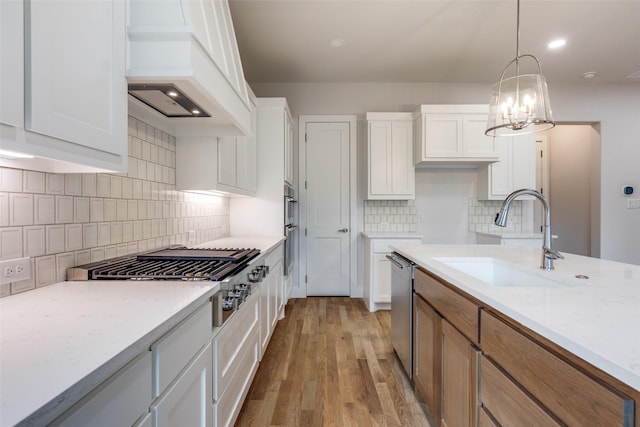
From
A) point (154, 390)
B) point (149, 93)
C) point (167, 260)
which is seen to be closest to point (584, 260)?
point (154, 390)

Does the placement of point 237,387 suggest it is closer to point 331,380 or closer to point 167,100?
point 331,380

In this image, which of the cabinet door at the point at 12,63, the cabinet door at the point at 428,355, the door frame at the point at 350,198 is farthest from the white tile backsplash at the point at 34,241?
the door frame at the point at 350,198

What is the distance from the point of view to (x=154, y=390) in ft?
2.62

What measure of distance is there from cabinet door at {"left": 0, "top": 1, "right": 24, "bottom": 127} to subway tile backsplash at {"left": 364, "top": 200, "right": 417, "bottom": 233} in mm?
3721

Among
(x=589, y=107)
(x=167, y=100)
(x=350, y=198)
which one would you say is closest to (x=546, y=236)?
(x=167, y=100)

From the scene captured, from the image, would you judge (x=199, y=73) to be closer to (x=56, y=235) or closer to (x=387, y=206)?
(x=56, y=235)

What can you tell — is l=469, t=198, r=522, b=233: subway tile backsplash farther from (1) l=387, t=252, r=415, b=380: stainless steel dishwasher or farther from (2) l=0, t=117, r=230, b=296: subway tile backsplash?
(2) l=0, t=117, r=230, b=296: subway tile backsplash

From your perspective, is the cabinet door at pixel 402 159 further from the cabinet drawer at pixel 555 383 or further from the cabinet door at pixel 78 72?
the cabinet door at pixel 78 72

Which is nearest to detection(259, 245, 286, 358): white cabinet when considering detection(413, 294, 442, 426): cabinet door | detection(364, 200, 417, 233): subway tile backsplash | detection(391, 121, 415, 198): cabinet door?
detection(413, 294, 442, 426): cabinet door

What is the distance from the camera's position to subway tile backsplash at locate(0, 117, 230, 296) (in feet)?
3.46

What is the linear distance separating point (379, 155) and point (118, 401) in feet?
11.8

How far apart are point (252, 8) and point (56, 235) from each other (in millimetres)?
2342

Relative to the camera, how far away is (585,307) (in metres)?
0.86

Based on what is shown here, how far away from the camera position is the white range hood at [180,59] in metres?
1.16
